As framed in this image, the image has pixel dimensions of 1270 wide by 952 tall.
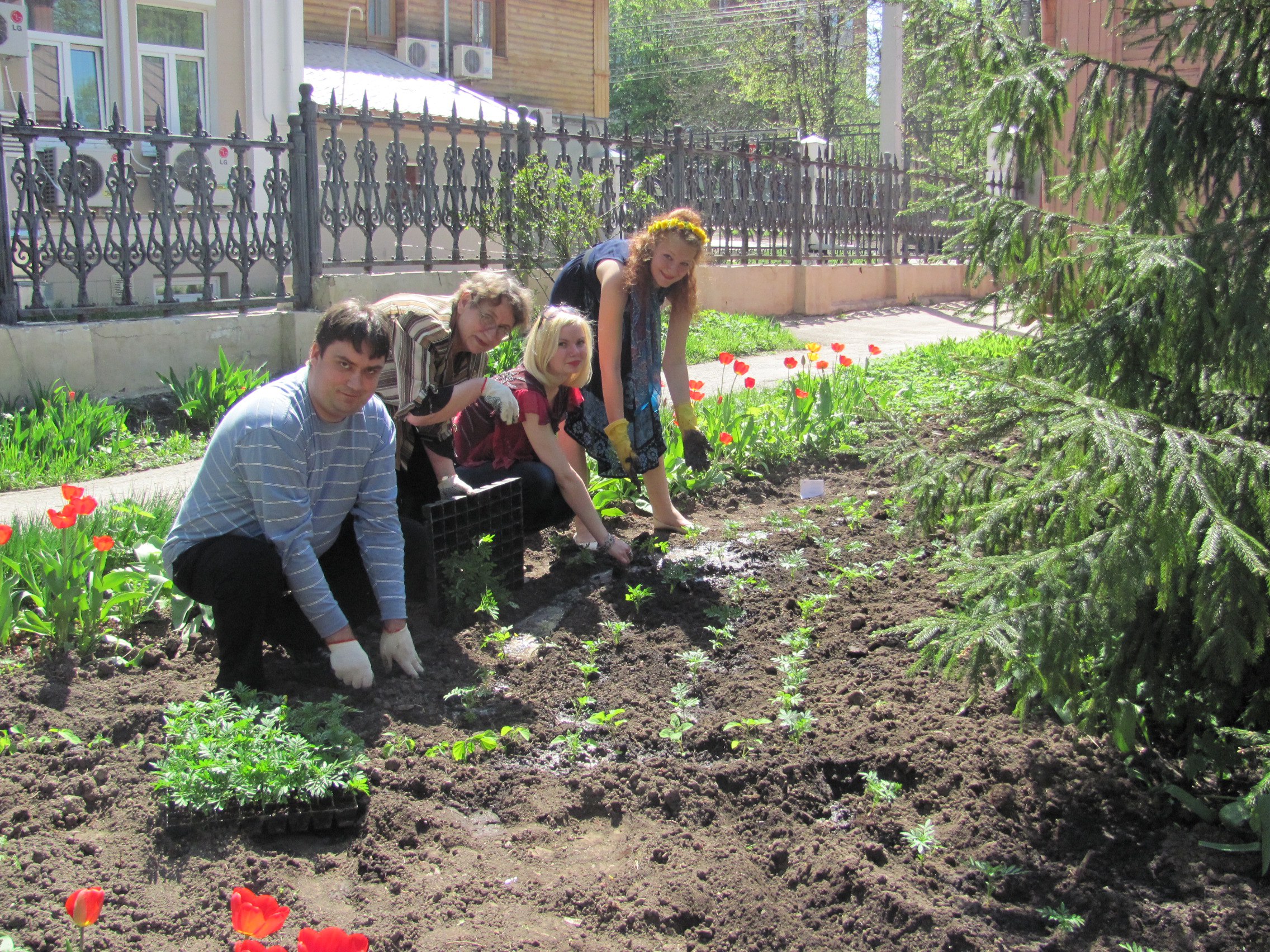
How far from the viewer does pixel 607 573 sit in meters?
4.24

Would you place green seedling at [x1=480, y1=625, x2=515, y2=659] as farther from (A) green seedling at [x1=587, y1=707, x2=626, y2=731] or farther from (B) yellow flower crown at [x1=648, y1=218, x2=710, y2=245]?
(B) yellow flower crown at [x1=648, y1=218, x2=710, y2=245]

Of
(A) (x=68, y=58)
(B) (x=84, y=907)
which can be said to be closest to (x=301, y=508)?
(B) (x=84, y=907)

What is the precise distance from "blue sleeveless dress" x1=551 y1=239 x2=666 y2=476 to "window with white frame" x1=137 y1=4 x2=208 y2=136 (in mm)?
9873

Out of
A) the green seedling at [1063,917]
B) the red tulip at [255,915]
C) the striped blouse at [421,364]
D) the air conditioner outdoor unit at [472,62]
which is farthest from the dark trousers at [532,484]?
the air conditioner outdoor unit at [472,62]

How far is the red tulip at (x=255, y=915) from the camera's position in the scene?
1.43 m

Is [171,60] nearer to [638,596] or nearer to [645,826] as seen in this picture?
[638,596]

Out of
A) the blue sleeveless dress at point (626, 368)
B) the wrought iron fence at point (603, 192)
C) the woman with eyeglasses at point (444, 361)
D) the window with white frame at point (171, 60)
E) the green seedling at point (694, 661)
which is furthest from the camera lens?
the window with white frame at point (171, 60)

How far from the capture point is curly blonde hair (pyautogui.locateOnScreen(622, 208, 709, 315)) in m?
4.13

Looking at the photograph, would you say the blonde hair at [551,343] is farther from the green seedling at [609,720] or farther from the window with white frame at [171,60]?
the window with white frame at [171,60]

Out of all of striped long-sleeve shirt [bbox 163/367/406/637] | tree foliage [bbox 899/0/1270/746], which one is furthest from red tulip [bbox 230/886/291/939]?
striped long-sleeve shirt [bbox 163/367/406/637]

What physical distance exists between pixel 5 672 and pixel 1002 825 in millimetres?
2651

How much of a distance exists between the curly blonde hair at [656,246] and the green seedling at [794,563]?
111cm

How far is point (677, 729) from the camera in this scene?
2912 millimetres

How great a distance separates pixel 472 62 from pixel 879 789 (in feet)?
65.1
